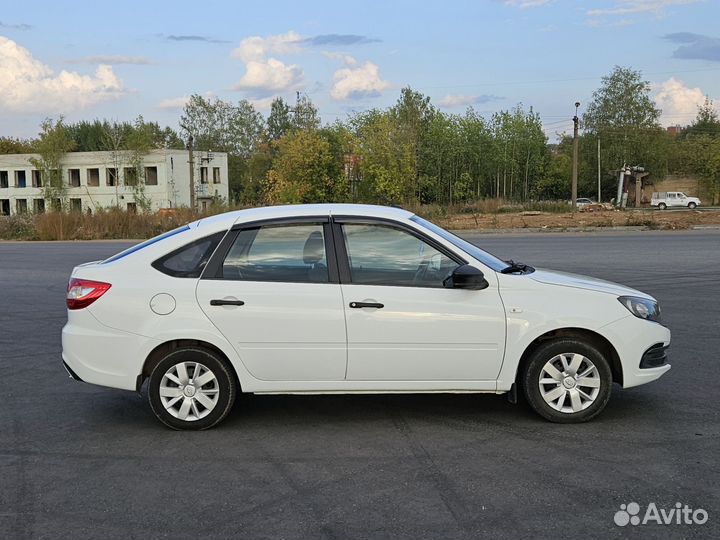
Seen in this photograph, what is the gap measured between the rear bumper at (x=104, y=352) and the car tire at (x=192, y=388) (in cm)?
17

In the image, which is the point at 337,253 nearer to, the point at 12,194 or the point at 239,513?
the point at 239,513

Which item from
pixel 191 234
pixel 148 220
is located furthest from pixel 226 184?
pixel 191 234

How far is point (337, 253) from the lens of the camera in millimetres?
5402

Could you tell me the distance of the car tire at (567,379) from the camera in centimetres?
532

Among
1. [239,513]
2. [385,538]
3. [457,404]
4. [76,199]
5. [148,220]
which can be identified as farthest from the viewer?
[76,199]

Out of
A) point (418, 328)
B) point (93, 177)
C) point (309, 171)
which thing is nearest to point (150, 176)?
point (93, 177)

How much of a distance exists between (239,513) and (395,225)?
2455mm

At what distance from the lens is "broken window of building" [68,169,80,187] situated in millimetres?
82312

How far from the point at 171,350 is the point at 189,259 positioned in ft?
2.29

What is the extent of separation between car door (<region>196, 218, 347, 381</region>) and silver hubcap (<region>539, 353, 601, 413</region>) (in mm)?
1538

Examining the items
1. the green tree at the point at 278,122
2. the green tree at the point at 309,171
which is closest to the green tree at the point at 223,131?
the green tree at the point at 278,122

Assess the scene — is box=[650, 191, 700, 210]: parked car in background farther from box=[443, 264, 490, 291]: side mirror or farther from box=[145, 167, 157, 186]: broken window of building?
box=[443, 264, 490, 291]: side mirror

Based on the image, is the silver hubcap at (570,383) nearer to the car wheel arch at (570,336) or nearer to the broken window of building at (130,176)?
the car wheel arch at (570,336)

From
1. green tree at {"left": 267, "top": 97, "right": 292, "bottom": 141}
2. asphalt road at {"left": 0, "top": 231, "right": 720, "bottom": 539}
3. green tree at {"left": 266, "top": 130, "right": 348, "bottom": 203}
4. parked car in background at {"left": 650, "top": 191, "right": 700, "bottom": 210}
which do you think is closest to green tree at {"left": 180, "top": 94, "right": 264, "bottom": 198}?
green tree at {"left": 267, "top": 97, "right": 292, "bottom": 141}
